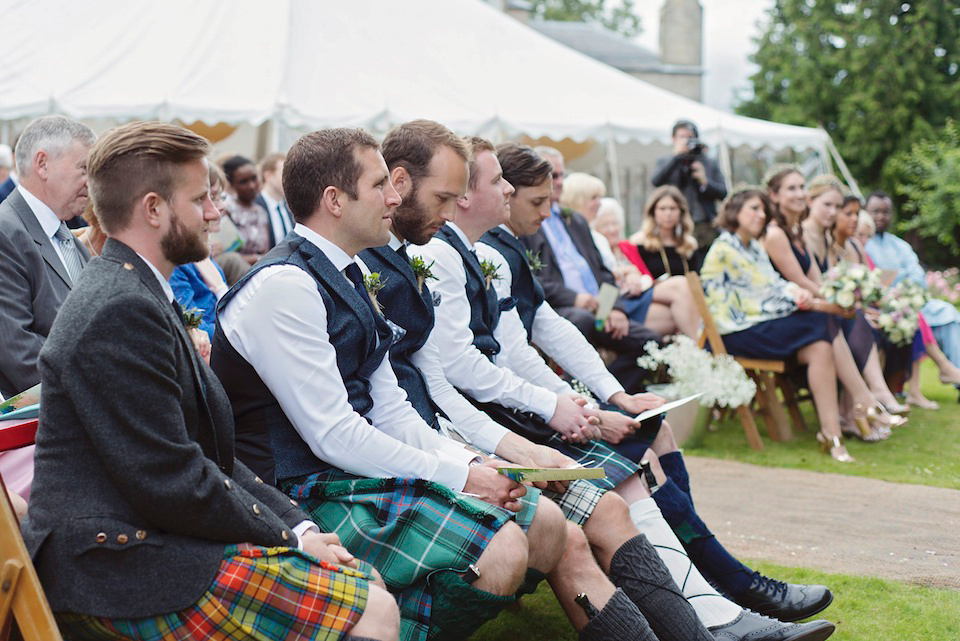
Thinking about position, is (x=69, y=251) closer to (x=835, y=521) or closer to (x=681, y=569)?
(x=681, y=569)

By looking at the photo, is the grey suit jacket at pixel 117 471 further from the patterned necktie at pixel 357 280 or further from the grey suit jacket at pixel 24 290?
the grey suit jacket at pixel 24 290

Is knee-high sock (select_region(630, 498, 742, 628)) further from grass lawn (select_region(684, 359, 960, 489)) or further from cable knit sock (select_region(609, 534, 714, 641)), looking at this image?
grass lawn (select_region(684, 359, 960, 489))

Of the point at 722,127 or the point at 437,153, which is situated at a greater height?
the point at 437,153

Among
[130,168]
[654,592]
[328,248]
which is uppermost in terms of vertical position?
[130,168]

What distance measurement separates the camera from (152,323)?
205cm

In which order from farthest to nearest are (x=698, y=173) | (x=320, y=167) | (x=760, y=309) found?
(x=698, y=173) → (x=760, y=309) → (x=320, y=167)

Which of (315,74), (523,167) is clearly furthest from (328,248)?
(315,74)

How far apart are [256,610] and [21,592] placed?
0.46 m

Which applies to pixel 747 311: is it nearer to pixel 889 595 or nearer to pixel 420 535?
pixel 889 595

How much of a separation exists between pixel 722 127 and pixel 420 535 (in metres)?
12.4

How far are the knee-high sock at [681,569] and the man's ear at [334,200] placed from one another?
4.54ft

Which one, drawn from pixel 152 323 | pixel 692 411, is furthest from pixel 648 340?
pixel 152 323

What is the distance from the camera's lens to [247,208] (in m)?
7.82

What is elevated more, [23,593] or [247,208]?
[23,593]
